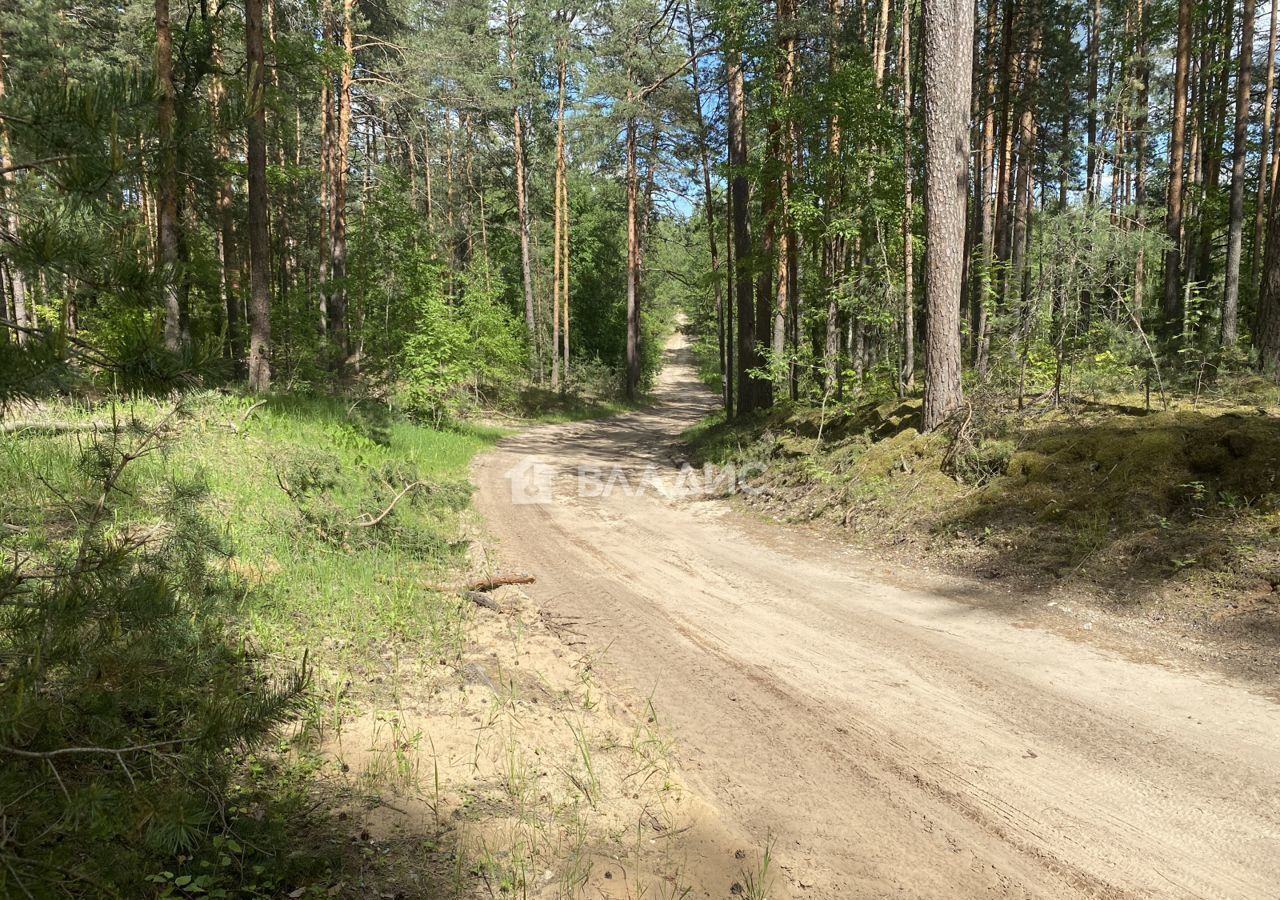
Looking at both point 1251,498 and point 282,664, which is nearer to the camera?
point 282,664

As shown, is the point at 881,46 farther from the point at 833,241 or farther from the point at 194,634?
the point at 194,634

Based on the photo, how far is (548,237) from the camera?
38.4m

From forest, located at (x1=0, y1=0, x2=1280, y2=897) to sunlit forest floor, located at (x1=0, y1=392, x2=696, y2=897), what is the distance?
42 mm

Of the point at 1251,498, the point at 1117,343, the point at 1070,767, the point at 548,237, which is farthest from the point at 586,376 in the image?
the point at 1070,767

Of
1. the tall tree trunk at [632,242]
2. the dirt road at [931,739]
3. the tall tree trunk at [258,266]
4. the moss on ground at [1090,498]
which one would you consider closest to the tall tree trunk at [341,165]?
the tall tree trunk at [258,266]

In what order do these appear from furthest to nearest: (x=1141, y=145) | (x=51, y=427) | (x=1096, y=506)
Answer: (x=1141, y=145) < (x=1096, y=506) < (x=51, y=427)

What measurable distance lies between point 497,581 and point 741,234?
43.7 feet

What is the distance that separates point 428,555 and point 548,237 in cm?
3394

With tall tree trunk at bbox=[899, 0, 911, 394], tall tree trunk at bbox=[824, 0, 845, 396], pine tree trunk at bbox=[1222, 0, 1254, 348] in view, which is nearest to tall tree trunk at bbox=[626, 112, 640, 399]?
tall tree trunk at bbox=[824, 0, 845, 396]

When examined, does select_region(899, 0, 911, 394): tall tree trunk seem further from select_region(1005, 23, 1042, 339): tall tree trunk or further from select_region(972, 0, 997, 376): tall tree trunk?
select_region(1005, 23, 1042, 339): tall tree trunk

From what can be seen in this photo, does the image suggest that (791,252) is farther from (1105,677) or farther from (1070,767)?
(1070,767)

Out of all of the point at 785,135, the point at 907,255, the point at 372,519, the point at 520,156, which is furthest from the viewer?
the point at 520,156

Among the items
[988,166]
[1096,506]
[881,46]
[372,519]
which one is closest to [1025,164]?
[988,166]

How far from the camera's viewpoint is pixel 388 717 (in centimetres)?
403
